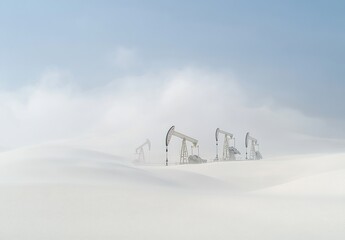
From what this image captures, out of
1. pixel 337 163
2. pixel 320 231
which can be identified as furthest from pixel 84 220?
pixel 337 163

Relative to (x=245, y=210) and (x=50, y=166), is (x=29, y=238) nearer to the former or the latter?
(x=245, y=210)

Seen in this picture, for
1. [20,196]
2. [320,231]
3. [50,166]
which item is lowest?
[320,231]

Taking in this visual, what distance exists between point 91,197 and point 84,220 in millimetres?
4147

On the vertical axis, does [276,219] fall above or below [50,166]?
Result: below

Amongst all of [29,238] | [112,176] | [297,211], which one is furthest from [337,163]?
[29,238]

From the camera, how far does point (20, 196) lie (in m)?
18.2

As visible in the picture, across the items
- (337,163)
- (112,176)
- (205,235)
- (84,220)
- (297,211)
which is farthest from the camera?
(337,163)

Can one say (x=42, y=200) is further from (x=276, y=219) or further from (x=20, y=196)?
(x=276, y=219)

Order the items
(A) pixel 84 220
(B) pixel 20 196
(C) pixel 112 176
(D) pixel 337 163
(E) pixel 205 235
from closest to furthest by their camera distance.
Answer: (E) pixel 205 235 < (A) pixel 84 220 < (B) pixel 20 196 < (C) pixel 112 176 < (D) pixel 337 163

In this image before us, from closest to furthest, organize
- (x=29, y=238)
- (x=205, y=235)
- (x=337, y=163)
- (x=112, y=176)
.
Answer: (x=29, y=238) → (x=205, y=235) → (x=112, y=176) → (x=337, y=163)

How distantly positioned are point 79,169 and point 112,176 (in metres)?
3.05

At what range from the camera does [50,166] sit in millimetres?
31766

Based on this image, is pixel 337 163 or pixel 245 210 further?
pixel 337 163

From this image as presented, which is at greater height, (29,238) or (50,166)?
(50,166)
